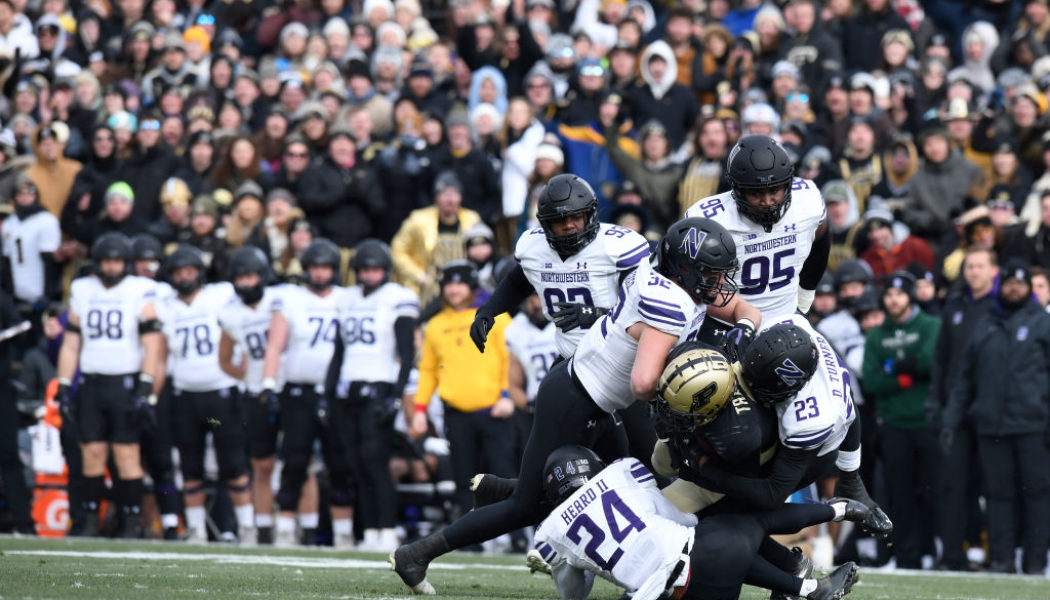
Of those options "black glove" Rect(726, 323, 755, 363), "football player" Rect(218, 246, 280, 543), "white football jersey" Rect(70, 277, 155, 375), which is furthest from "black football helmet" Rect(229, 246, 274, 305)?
"black glove" Rect(726, 323, 755, 363)

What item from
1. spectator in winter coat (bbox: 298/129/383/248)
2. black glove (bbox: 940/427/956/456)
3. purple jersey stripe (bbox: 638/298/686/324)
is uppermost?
spectator in winter coat (bbox: 298/129/383/248)

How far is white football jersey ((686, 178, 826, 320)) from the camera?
7613 mm

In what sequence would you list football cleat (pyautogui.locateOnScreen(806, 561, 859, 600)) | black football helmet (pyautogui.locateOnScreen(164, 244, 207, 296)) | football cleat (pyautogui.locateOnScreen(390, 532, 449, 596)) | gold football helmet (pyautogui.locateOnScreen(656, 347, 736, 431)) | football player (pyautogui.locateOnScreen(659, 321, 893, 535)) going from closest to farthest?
1. gold football helmet (pyautogui.locateOnScreen(656, 347, 736, 431))
2. football player (pyautogui.locateOnScreen(659, 321, 893, 535))
3. football cleat (pyautogui.locateOnScreen(806, 561, 859, 600))
4. football cleat (pyautogui.locateOnScreen(390, 532, 449, 596))
5. black football helmet (pyautogui.locateOnScreen(164, 244, 207, 296))

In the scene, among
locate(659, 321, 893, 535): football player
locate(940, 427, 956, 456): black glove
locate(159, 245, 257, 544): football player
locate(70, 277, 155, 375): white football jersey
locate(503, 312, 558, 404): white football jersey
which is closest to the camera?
locate(659, 321, 893, 535): football player

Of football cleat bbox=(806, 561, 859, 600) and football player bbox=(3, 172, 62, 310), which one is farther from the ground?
football player bbox=(3, 172, 62, 310)

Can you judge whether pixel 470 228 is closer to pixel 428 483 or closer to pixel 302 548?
pixel 428 483

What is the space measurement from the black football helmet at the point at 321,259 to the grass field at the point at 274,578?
226 cm

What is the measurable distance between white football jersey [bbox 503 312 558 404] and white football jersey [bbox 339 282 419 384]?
2.48 feet

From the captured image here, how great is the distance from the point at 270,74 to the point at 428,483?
5321mm

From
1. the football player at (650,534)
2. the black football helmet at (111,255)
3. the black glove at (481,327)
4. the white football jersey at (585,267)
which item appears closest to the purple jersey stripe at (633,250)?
the white football jersey at (585,267)

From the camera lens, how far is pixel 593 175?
45.4 ft

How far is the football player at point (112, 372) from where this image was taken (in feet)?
41.0

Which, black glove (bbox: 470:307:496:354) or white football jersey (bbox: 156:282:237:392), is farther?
white football jersey (bbox: 156:282:237:392)

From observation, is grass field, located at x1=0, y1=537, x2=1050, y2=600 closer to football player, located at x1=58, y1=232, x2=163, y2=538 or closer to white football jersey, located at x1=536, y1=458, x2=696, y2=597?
white football jersey, located at x1=536, y1=458, x2=696, y2=597
